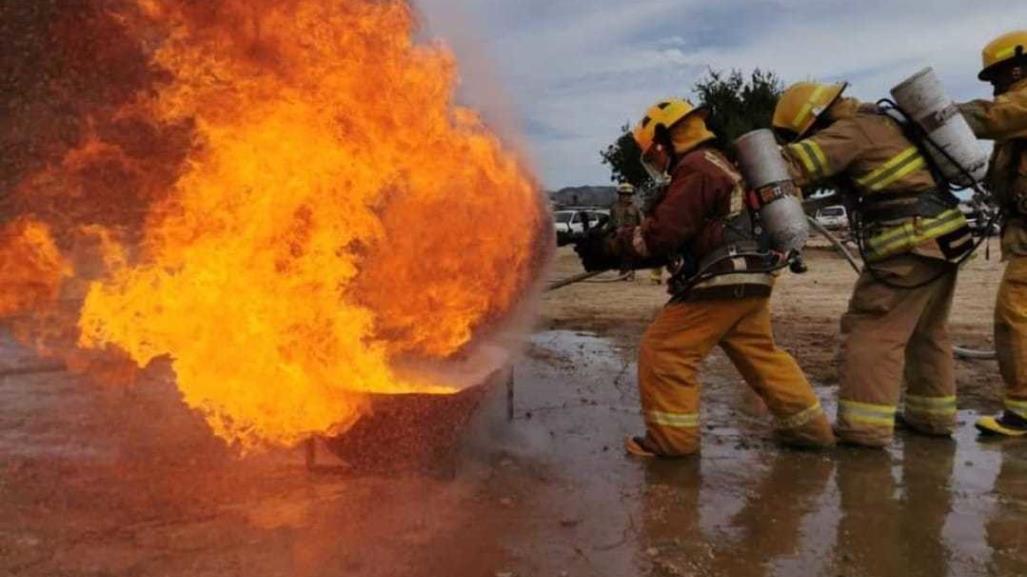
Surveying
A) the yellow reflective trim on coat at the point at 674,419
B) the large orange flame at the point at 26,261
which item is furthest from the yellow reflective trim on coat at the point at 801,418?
the large orange flame at the point at 26,261

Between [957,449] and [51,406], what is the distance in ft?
19.2

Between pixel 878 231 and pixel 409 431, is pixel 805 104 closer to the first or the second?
pixel 878 231

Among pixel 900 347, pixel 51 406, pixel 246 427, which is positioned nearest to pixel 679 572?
pixel 246 427

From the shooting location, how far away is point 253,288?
4.22 meters

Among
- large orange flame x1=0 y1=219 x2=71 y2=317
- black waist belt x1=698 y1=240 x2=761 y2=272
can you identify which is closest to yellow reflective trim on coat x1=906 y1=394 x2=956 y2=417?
black waist belt x1=698 y1=240 x2=761 y2=272

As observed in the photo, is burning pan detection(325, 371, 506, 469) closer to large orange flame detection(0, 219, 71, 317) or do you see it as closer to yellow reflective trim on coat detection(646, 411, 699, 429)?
yellow reflective trim on coat detection(646, 411, 699, 429)

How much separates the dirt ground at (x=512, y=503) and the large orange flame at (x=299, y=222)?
0.46 meters

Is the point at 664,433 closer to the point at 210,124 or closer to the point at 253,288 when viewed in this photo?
the point at 253,288

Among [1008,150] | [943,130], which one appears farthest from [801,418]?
[1008,150]

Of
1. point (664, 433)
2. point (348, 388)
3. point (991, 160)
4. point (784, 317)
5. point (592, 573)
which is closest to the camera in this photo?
point (592, 573)

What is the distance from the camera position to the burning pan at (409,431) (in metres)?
4.02

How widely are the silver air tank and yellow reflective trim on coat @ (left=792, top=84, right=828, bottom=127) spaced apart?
0.49 m

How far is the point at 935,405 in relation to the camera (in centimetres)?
545

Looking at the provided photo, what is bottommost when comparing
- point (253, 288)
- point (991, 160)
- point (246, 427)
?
point (246, 427)
